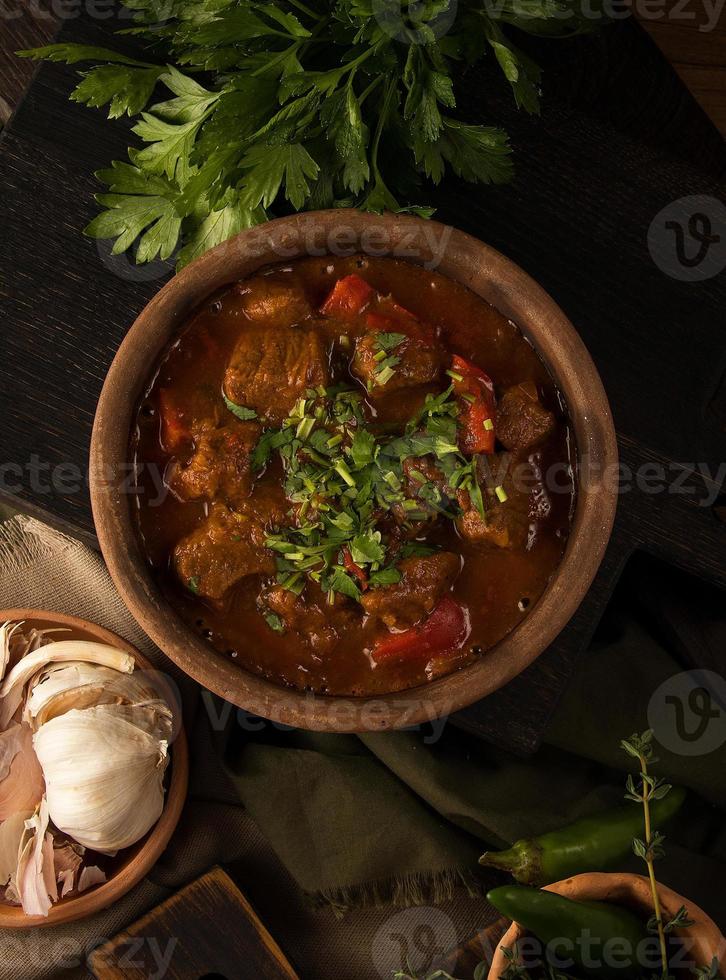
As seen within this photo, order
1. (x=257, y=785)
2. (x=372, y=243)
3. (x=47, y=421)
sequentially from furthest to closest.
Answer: (x=257, y=785) < (x=47, y=421) < (x=372, y=243)

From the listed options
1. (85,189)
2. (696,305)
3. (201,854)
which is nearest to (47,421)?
(85,189)

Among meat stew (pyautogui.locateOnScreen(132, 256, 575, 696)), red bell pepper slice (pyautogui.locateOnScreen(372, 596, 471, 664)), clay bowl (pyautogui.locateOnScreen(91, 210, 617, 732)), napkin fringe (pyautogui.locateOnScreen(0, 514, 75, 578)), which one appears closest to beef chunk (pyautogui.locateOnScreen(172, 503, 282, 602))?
meat stew (pyautogui.locateOnScreen(132, 256, 575, 696))

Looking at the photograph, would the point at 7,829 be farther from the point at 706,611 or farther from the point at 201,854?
the point at 706,611

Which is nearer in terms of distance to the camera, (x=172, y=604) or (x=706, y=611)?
(x=172, y=604)

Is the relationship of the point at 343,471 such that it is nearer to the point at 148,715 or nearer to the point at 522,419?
the point at 522,419

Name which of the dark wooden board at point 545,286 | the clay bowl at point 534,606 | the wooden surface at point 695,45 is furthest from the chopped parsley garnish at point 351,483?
the wooden surface at point 695,45

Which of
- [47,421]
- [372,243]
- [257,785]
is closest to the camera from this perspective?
[372,243]
